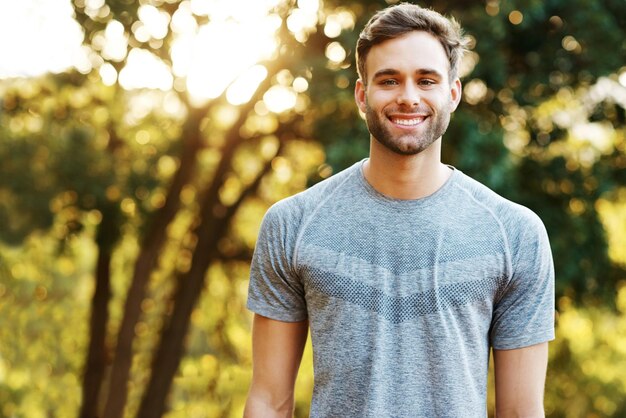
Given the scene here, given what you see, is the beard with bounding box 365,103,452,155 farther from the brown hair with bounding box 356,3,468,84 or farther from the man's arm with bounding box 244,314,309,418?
the man's arm with bounding box 244,314,309,418

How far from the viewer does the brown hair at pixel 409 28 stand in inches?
111

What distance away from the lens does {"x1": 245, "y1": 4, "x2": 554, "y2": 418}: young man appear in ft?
8.83

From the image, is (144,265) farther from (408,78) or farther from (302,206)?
(408,78)

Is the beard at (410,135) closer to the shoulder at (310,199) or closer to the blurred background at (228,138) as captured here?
the shoulder at (310,199)

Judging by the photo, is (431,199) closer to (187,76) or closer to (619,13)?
(619,13)

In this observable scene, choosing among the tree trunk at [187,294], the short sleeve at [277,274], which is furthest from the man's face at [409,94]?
the tree trunk at [187,294]

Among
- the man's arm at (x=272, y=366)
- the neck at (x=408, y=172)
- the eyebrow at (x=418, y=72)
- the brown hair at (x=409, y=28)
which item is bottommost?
the man's arm at (x=272, y=366)

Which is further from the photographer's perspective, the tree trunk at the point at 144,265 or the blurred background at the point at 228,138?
the tree trunk at the point at 144,265

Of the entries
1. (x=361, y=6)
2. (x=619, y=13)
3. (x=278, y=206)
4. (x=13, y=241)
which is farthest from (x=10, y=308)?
(x=278, y=206)

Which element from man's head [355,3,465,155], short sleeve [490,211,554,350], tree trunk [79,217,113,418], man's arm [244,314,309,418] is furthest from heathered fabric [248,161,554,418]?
tree trunk [79,217,113,418]

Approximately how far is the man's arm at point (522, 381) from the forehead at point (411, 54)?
82 cm

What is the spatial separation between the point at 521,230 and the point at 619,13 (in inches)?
253

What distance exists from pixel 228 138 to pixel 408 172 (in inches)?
350

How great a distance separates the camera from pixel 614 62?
8250mm
